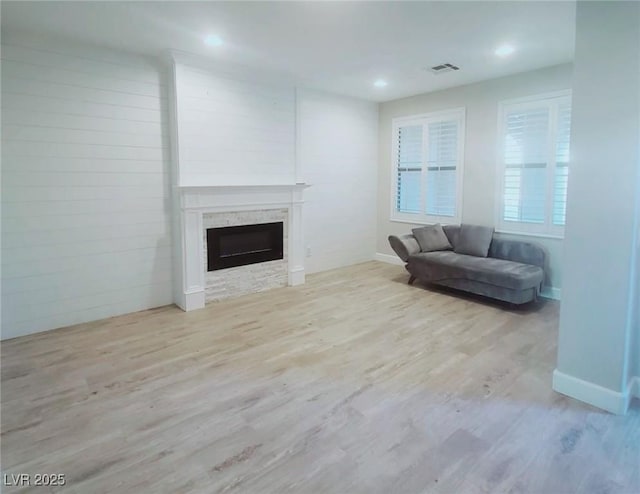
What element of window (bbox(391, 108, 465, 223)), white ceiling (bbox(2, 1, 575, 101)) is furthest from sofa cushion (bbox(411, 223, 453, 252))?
white ceiling (bbox(2, 1, 575, 101))

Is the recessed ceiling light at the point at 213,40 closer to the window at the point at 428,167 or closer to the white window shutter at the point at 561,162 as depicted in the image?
the window at the point at 428,167

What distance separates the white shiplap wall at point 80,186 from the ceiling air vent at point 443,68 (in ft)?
10.2

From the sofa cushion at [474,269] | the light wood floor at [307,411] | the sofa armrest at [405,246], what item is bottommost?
the light wood floor at [307,411]

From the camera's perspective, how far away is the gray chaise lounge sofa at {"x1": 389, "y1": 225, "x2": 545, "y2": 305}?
4.26 meters

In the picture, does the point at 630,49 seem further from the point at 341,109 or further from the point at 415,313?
the point at 341,109

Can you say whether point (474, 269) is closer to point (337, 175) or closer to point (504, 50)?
point (504, 50)

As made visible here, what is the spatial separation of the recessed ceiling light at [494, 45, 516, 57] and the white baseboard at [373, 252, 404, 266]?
133 inches

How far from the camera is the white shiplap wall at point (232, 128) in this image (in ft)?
14.4

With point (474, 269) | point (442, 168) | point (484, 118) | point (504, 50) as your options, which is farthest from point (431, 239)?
point (504, 50)

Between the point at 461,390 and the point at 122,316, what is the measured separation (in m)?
3.46

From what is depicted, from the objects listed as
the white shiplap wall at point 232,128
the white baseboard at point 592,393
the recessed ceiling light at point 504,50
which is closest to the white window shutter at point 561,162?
the recessed ceiling light at point 504,50

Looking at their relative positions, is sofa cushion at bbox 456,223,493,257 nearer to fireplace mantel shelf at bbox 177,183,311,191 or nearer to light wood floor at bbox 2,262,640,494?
light wood floor at bbox 2,262,640,494

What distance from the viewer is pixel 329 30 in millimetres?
3506

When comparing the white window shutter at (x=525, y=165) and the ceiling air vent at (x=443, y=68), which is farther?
the white window shutter at (x=525, y=165)
